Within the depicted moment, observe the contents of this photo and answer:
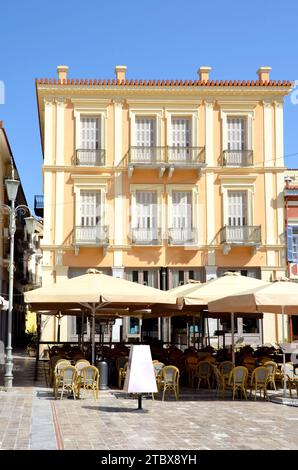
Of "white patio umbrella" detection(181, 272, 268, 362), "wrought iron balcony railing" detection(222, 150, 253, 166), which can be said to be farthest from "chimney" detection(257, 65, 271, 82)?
"white patio umbrella" detection(181, 272, 268, 362)

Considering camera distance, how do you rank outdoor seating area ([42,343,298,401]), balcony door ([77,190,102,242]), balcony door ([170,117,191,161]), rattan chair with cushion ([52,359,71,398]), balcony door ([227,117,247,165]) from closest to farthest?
rattan chair with cushion ([52,359,71,398]) < outdoor seating area ([42,343,298,401]) < balcony door ([77,190,102,242]) < balcony door ([170,117,191,161]) < balcony door ([227,117,247,165])

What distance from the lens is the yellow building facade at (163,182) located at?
28.8 m

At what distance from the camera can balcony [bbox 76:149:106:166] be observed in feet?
95.2

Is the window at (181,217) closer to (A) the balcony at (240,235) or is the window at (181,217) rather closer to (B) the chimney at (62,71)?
(A) the balcony at (240,235)

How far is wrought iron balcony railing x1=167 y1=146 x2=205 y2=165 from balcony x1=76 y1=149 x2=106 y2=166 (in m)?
3.02

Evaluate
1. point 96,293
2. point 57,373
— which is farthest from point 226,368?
point 57,373

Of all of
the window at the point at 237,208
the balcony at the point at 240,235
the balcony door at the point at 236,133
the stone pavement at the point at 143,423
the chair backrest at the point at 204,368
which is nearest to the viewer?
the stone pavement at the point at 143,423

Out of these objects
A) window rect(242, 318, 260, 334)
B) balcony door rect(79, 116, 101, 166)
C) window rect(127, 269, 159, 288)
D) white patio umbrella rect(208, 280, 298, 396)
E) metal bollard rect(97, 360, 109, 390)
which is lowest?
metal bollard rect(97, 360, 109, 390)

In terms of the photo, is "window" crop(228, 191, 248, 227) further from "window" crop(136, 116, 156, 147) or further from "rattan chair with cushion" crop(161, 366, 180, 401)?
"rattan chair with cushion" crop(161, 366, 180, 401)

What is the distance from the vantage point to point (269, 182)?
29.7 m

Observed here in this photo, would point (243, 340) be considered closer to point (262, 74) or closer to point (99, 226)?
point (99, 226)

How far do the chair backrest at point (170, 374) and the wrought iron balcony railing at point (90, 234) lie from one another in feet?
47.0

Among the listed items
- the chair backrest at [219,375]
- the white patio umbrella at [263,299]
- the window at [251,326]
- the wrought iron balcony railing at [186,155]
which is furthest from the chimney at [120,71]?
the chair backrest at [219,375]
